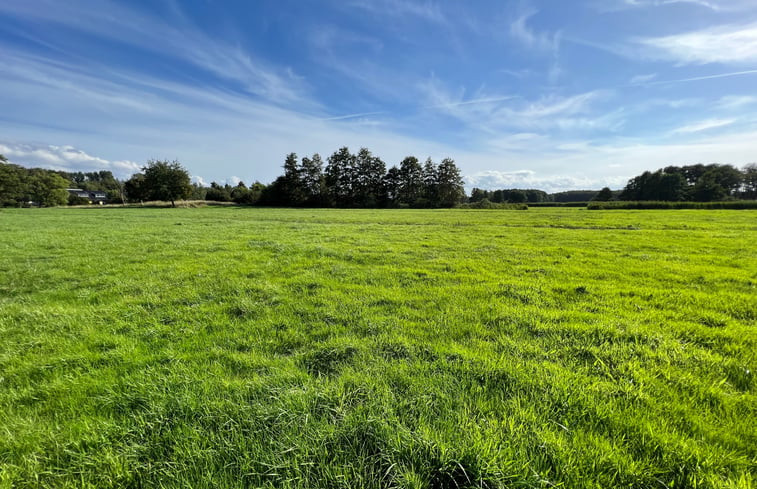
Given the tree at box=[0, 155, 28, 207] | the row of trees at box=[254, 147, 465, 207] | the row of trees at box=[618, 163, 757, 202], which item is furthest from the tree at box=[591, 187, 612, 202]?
the tree at box=[0, 155, 28, 207]

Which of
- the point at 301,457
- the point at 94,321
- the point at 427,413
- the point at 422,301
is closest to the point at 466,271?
the point at 422,301

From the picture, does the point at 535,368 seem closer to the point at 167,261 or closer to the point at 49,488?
the point at 49,488

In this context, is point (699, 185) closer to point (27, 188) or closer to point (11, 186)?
point (11, 186)

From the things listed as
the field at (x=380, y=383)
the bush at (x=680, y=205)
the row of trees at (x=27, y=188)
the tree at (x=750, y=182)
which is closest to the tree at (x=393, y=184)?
the bush at (x=680, y=205)

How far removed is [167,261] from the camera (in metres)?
8.60

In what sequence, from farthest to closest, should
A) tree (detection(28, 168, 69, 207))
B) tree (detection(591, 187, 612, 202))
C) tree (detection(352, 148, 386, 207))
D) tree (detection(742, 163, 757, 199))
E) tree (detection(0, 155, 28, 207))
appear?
tree (detection(591, 187, 612, 202))
tree (detection(742, 163, 757, 199))
tree (detection(352, 148, 386, 207))
tree (detection(28, 168, 69, 207))
tree (detection(0, 155, 28, 207))

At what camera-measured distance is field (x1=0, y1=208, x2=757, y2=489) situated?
2.00 meters

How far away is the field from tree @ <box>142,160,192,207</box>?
6020 centimetres

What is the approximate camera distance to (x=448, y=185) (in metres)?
69.9

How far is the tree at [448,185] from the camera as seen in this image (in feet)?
230

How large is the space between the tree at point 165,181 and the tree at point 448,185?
187 ft

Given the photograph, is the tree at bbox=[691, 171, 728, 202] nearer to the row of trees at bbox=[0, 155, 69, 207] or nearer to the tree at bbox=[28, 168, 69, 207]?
the row of trees at bbox=[0, 155, 69, 207]

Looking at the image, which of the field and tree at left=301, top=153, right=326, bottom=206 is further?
tree at left=301, top=153, right=326, bottom=206

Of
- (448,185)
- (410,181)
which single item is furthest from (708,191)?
(410,181)
